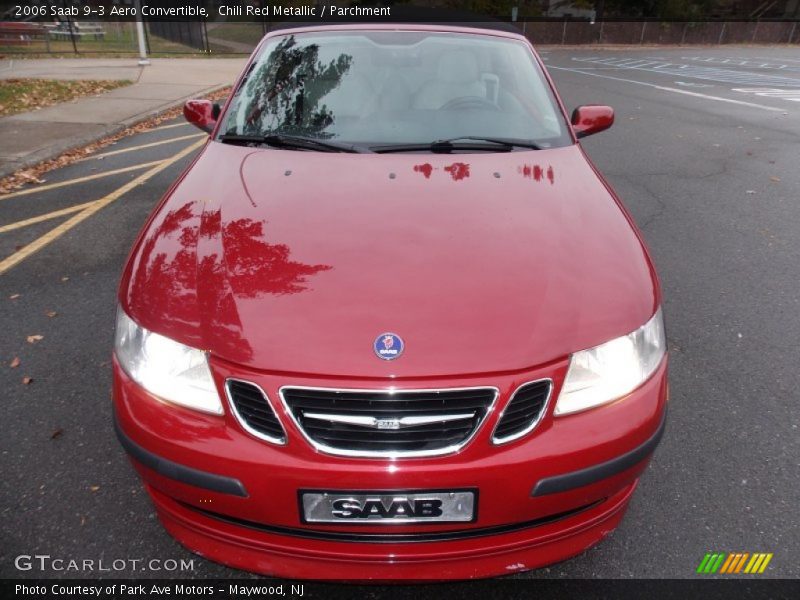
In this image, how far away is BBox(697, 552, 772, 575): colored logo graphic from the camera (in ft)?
6.26

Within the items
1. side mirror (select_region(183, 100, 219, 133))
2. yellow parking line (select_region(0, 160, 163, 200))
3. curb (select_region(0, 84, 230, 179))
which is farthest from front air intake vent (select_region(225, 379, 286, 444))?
curb (select_region(0, 84, 230, 179))

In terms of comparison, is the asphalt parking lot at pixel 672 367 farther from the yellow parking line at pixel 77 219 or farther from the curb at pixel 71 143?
the curb at pixel 71 143

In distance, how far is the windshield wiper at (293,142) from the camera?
250cm

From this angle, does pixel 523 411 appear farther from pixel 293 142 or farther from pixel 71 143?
pixel 71 143

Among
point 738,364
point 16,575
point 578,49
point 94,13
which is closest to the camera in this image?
point 16,575

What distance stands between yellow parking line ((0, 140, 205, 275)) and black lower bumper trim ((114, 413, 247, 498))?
302 centimetres

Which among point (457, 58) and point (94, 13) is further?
point (94, 13)

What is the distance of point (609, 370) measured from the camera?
1.64 metres

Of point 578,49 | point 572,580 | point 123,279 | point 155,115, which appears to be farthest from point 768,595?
point 578,49

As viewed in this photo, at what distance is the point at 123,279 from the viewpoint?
197 centimetres

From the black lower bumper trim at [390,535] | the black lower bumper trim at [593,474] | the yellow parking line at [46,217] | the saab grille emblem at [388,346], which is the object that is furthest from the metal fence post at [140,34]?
the black lower bumper trim at [593,474]

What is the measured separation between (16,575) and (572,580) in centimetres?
174

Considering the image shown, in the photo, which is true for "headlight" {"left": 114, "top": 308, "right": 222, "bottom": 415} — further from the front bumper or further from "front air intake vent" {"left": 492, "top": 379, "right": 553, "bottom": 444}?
"front air intake vent" {"left": 492, "top": 379, "right": 553, "bottom": 444}

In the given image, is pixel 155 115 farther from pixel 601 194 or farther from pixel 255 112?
pixel 601 194
